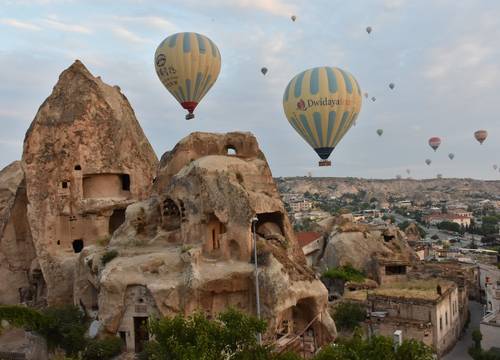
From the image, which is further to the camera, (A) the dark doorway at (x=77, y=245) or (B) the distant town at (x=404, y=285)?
(A) the dark doorway at (x=77, y=245)

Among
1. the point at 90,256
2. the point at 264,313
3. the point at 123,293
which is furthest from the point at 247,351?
the point at 90,256

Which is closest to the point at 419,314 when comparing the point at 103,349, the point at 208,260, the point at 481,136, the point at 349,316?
the point at 349,316

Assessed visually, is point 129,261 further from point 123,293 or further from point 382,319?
point 382,319

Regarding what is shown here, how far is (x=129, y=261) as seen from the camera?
2378 cm

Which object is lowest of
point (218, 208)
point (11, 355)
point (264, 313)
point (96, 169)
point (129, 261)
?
point (11, 355)

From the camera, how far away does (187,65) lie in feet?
108

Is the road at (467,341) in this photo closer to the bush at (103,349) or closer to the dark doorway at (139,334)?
the dark doorway at (139,334)

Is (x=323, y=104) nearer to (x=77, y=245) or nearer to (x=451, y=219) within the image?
(x=77, y=245)

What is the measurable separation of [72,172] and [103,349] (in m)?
13.9

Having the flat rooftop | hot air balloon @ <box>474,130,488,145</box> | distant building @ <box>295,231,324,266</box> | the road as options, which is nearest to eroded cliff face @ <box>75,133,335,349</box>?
the flat rooftop

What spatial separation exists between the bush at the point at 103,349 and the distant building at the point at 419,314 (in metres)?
15.2

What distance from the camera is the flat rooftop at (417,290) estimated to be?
102 feet

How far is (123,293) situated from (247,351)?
9.09 metres

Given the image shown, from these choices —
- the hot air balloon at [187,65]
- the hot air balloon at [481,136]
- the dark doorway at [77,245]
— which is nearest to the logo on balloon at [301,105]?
the hot air balloon at [187,65]
